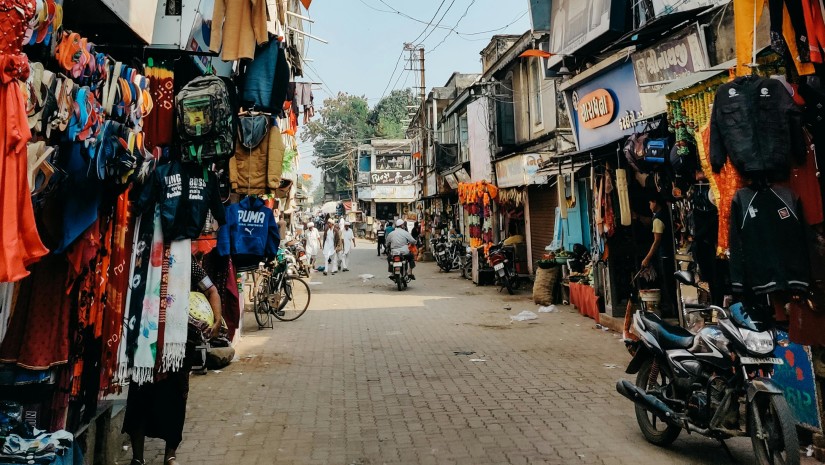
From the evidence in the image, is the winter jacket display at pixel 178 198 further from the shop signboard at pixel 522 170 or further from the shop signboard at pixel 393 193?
the shop signboard at pixel 393 193

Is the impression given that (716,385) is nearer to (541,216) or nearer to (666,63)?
(666,63)

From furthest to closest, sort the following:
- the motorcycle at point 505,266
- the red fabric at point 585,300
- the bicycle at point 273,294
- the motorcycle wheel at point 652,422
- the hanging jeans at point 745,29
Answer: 1. the motorcycle at point 505,266
2. the bicycle at point 273,294
3. the red fabric at point 585,300
4. the motorcycle wheel at point 652,422
5. the hanging jeans at point 745,29

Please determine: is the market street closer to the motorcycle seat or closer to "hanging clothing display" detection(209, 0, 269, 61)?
the motorcycle seat

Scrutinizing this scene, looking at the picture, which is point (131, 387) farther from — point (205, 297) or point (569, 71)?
point (569, 71)

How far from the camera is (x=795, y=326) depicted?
3926 mm

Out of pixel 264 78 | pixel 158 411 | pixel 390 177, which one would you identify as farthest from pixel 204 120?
pixel 390 177

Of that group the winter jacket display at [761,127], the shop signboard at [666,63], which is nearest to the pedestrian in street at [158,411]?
the winter jacket display at [761,127]

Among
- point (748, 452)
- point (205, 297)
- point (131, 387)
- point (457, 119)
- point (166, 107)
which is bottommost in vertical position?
point (748, 452)

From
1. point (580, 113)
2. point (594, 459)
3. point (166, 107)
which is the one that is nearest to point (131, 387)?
point (166, 107)

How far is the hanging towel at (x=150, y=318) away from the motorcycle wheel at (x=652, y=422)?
13.0 ft

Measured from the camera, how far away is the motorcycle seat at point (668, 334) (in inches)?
181

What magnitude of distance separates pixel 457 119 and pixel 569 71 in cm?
1473

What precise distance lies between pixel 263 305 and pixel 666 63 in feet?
26.6

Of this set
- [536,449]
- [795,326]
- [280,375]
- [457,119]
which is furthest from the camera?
[457,119]
